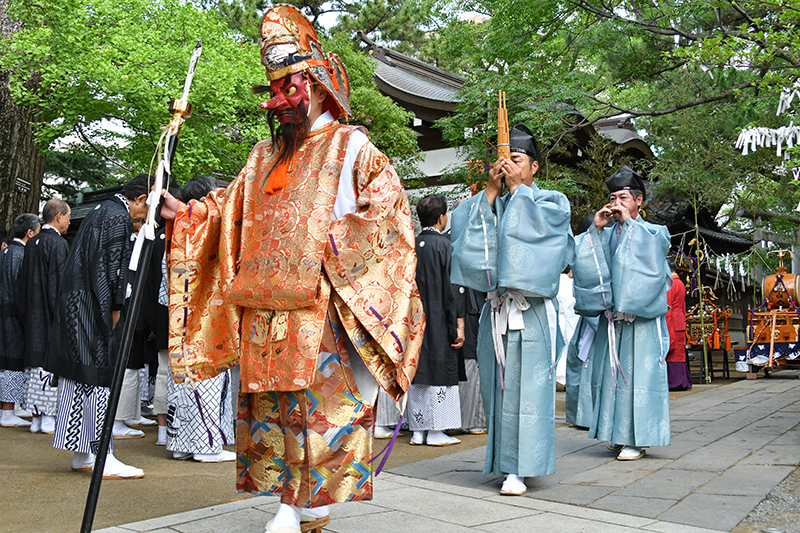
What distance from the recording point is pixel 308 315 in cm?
278

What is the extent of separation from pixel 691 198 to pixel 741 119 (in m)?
1.59

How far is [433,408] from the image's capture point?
18.8ft

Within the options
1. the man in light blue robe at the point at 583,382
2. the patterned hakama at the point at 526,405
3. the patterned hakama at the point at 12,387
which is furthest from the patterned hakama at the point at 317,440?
the patterned hakama at the point at 12,387

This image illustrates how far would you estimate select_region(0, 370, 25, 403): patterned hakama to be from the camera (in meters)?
6.75

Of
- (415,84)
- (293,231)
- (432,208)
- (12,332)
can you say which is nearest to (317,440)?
(293,231)

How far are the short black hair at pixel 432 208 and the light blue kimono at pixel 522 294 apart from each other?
198 cm

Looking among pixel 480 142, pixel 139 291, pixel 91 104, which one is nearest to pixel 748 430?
pixel 139 291

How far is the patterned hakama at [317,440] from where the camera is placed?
2734mm

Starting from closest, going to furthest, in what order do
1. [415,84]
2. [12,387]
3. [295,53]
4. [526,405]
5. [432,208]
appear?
1. [295,53]
2. [526,405]
3. [432,208]
4. [12,387]
5. [415,84]

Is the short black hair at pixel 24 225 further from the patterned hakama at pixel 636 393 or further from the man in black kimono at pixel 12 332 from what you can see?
the patterned hakama at pixel 636 393

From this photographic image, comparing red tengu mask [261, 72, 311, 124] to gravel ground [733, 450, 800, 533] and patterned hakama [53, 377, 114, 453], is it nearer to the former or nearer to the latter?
patterned hakama [53, 377, 114, 453]

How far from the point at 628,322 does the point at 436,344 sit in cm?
162

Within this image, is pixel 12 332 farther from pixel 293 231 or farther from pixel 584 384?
pixel 584 384

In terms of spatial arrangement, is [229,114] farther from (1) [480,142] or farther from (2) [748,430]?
(2) [748,430]
